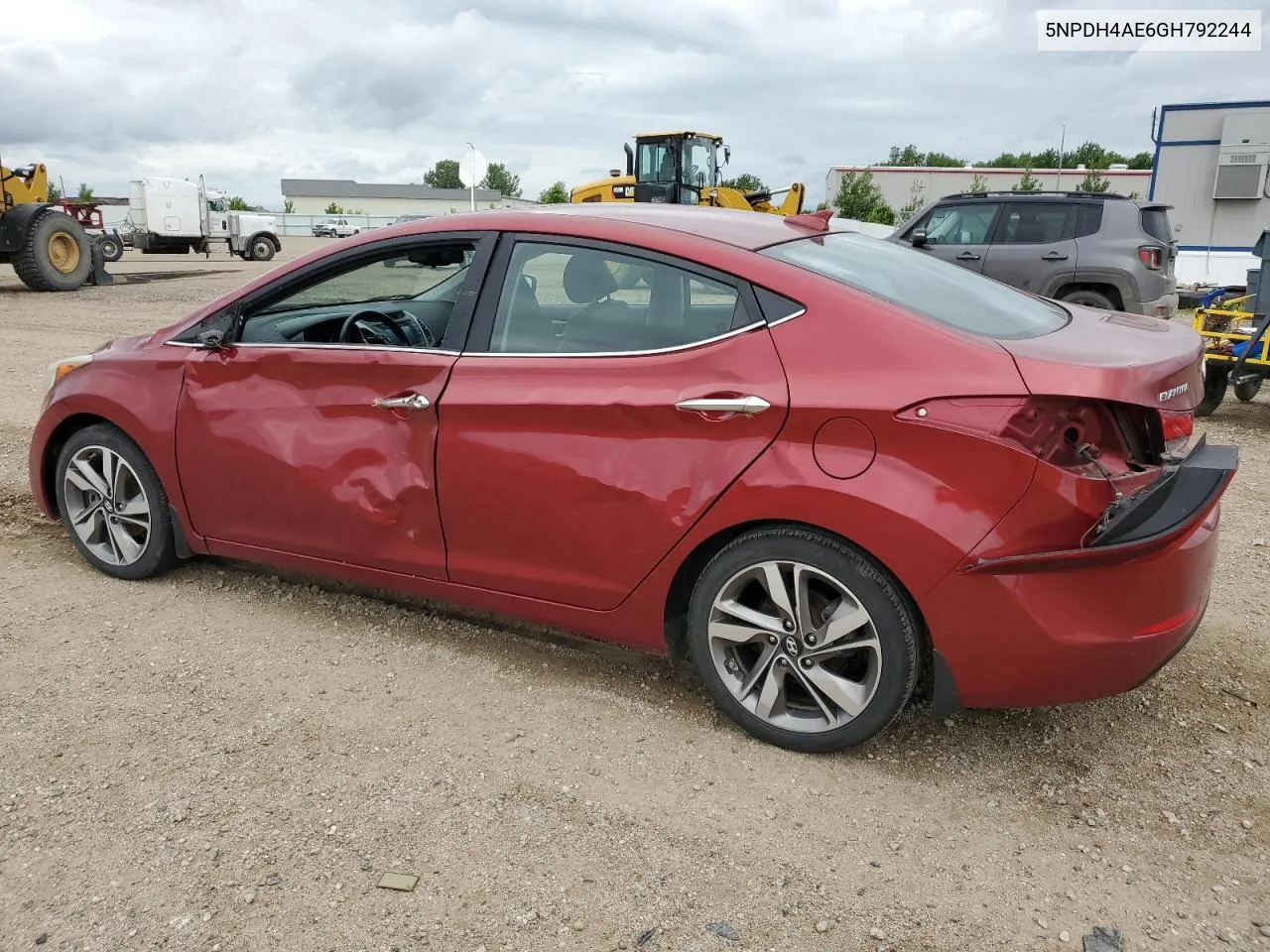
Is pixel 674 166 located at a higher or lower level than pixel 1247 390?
higher

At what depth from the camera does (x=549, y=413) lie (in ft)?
10.1

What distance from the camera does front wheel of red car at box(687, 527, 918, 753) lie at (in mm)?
2691

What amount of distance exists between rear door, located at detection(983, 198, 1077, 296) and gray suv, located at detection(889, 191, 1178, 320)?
0.01 m

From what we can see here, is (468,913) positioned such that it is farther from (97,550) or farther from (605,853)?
(97,550)

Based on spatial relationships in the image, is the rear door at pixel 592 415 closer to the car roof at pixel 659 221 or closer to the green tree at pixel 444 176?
the car roof at pixel 659 221

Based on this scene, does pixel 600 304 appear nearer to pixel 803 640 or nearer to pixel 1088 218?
pixel 803 640

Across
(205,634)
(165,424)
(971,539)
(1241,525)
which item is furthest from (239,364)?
(1241,525)

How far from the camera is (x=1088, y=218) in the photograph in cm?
1050

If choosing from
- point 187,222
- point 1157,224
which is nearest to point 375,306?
point 1157,224

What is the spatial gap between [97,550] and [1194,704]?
13.8 ft

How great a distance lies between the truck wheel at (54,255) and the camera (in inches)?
677

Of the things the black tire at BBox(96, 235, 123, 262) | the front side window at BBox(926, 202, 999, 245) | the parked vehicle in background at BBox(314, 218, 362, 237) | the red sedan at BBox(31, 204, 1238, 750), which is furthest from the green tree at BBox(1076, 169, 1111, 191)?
the parked vehicle in background at BBox(314, 218, 362, 237)

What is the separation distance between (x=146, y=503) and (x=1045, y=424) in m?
3.37

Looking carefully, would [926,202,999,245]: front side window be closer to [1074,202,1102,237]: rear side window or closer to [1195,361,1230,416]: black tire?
[1074,202,1102,237]: rear side window
